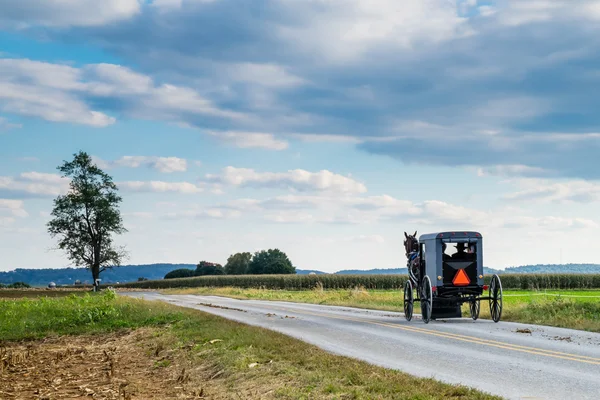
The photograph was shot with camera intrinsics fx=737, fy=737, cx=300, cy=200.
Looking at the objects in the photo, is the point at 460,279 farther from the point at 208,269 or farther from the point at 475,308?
the point at 208,269

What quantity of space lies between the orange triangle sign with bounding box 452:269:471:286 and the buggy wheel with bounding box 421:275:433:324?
0.89 metres

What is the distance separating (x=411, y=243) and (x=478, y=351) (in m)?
10.5

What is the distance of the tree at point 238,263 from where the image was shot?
451 ft

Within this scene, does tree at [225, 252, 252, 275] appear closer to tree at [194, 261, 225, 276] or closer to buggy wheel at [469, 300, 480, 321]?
tree at [194, 261, 225, 276]

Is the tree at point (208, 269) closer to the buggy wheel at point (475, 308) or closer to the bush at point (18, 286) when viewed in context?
the bush at point (18, 286)

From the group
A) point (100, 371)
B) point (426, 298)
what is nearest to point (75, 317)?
point (100, 371)

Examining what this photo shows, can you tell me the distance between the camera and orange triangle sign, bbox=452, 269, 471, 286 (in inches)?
950

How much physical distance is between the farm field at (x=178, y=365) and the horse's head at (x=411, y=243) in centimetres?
731

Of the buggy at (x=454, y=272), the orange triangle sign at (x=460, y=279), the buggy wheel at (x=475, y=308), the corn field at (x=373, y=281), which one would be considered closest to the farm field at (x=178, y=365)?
the buggy at (x=454, y=272)

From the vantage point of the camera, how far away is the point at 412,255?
26.3 metres

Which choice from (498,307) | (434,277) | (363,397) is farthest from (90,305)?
(363,397)

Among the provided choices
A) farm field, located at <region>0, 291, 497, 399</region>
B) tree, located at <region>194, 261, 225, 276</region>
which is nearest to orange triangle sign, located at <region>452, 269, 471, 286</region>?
farm field, located at <region>0, 291, 497, 399</region>

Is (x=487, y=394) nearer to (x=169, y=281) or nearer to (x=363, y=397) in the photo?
(x=363, y=397)

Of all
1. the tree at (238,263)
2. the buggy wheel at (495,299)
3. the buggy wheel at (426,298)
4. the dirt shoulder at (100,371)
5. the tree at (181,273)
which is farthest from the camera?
the tree at (238,263)
